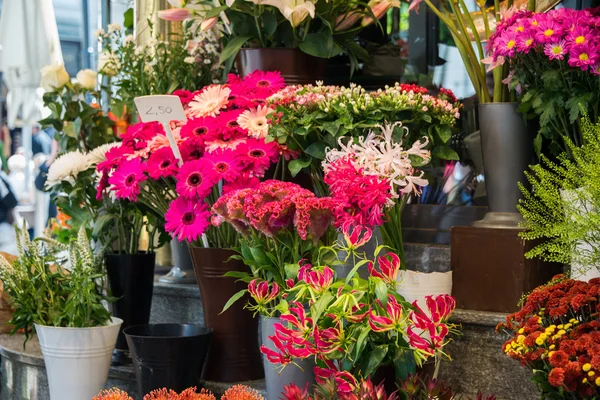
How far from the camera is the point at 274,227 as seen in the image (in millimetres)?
1776

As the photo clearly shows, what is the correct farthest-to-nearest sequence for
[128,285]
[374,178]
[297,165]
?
1. [128,285]
2. [297,165]
3. [374,178]

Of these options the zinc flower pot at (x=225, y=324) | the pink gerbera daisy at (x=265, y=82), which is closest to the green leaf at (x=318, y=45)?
the pink gerbera daisy at (x=265, y=82)

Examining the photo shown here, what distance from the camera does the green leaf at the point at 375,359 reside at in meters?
1.53

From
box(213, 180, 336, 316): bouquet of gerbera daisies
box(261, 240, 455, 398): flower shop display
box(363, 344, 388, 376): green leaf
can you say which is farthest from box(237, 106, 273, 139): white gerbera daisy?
box(363, 344, 388, 376): green leaf

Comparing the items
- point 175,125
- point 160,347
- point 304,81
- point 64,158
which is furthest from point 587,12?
point 64,158

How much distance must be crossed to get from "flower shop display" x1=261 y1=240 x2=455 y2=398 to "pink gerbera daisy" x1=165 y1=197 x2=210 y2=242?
505 millimetres

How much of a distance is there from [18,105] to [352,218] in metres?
3.48

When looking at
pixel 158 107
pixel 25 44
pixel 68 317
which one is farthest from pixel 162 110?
pixel 25 44

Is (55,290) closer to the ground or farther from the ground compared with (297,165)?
closer to the ground

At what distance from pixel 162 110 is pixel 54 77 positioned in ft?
3.02

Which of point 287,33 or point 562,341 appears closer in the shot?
point 562,341

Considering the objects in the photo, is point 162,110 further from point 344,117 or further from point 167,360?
point 167,360

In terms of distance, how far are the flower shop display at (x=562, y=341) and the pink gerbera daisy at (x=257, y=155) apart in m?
0.77

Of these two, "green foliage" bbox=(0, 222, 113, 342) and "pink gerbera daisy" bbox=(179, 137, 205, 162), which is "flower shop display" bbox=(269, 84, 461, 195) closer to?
"pink gerbera daisy" bbox=(179, 137, 205, 162)
